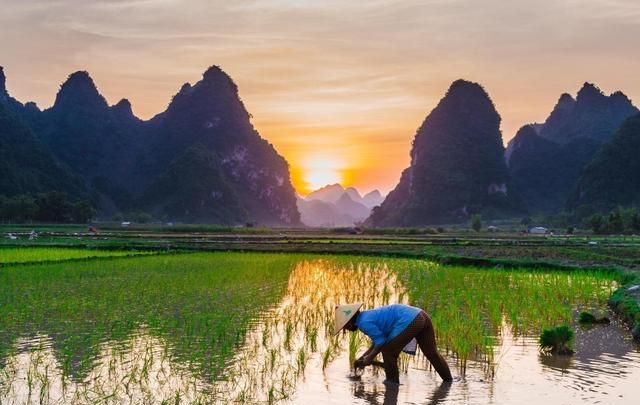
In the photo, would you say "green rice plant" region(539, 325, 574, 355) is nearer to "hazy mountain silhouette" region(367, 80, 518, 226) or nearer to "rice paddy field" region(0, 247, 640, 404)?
"rice paddy field" region(0, 247, 640, 404)

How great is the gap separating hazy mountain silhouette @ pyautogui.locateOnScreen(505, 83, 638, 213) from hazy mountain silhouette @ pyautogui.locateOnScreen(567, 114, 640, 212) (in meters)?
26.2

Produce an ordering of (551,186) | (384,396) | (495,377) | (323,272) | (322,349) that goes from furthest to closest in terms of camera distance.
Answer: (551,186)
(323,272)
(322,349)
(495,377)
(384,396)

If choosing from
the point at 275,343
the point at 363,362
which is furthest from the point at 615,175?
the point at 363,362

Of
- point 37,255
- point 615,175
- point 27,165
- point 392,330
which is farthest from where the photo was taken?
point 27,165

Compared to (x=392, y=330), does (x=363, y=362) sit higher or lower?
lower

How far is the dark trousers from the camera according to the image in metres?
6.44

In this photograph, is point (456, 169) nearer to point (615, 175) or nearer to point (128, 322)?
point (615, 175)

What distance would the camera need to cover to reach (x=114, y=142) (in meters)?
145

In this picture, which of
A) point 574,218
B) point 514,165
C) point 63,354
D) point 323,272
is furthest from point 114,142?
point 63,354

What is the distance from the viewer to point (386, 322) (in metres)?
6.57

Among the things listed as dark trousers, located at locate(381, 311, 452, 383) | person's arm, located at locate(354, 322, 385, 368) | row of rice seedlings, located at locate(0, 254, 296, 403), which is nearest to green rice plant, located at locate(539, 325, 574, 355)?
dark trousers, located at locate(381, 311, 452, 383)

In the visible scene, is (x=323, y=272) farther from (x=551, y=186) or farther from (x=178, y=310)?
(x=551, y=186)

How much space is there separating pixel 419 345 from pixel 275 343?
2.53m

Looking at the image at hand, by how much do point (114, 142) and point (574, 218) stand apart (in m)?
104
